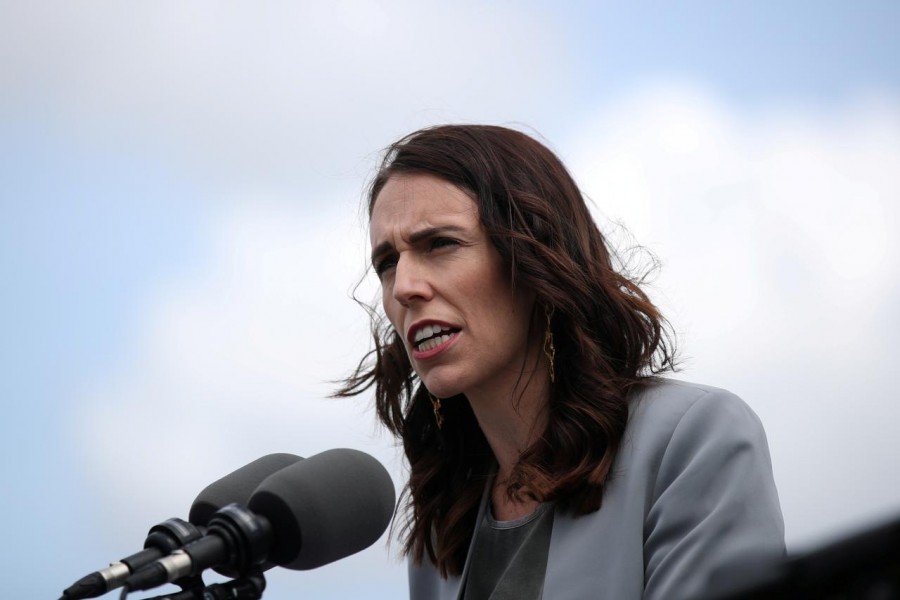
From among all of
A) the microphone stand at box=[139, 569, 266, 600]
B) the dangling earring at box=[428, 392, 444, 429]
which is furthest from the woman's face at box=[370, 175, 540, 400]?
the microphone stand at box=[139, 569, 266, 600]

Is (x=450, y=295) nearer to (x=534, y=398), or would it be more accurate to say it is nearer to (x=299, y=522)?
(x=534, y=398)

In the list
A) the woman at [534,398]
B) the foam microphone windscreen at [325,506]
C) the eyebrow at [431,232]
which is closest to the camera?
the foam microphone windscreen at [325,506]

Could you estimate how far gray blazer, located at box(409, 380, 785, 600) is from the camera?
2.76m

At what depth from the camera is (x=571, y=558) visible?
10.2 ft

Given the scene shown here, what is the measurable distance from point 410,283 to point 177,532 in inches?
57.6

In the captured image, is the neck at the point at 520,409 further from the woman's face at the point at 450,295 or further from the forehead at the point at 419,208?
the forehead at the point at 419,208

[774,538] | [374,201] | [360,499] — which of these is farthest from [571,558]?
[374,201]

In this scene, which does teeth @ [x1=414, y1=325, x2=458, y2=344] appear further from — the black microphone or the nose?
the black microphone

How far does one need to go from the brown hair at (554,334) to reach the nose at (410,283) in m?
0.28

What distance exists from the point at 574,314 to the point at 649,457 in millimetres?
568

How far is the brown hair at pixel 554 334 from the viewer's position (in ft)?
10.8

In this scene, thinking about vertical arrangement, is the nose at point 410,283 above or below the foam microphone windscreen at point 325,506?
above

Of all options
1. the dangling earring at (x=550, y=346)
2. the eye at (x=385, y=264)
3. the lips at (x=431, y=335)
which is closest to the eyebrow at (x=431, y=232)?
the eye at (x=385, y=264)

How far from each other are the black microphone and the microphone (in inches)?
1.6
